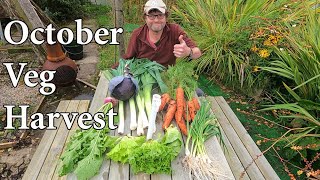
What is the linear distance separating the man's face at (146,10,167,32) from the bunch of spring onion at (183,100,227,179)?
39.2 inches

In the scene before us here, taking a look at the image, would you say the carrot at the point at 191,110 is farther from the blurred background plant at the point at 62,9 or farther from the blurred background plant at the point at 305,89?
the blurred background plant at the point at 62,9

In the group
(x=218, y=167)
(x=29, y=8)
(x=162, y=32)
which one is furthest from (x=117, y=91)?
(x=29, y=8)

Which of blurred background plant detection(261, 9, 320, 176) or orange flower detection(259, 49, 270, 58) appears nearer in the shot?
blurred background plant detection(261, 9, 320, 176)

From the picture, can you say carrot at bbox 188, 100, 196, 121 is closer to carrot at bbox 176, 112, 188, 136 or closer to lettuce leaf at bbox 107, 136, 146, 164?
carrot at bbox 176, 112, 188, 136

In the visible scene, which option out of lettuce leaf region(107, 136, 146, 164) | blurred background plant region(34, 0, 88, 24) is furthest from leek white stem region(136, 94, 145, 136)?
blurred background plant region(34, 0, 88, 24)

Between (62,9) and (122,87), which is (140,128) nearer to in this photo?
(122,87)

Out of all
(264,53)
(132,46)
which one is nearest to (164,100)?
(132,46)

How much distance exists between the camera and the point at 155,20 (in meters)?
2.60

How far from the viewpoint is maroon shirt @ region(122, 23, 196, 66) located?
9.29ft

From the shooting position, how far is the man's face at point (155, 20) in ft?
→ 8.46

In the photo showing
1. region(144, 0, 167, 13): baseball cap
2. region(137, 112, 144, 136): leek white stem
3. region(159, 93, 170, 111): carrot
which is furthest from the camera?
region(144, 0, 167, 13): baseball cap

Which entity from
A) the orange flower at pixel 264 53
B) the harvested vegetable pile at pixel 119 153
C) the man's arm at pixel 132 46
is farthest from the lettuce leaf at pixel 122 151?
the orange flower at pixel 264 53

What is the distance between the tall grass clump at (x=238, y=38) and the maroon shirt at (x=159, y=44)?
1.33 m

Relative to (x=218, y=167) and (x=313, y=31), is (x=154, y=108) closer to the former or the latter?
(x=218, y=167)
